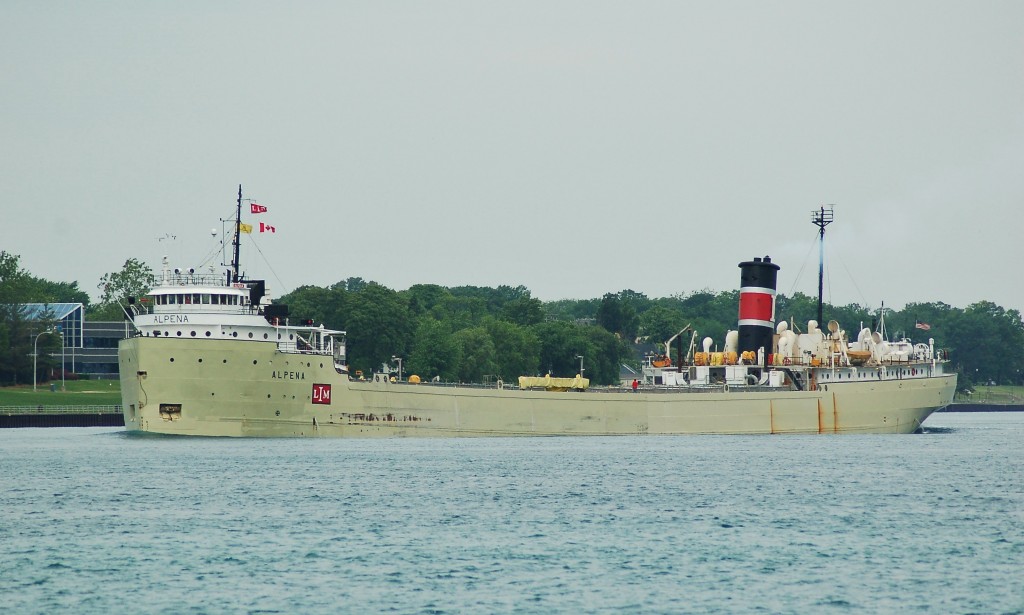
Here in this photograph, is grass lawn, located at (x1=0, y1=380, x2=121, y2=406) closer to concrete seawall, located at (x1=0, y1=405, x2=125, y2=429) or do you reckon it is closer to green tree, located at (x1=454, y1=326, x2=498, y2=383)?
concrete seawall, located at (x1=0, y1=405, x2=125, y2=429)

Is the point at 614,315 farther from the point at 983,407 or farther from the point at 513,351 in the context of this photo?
the point at 983,407

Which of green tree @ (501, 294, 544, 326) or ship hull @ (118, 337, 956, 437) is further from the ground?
green tree @ (501, 294, 544, 326)

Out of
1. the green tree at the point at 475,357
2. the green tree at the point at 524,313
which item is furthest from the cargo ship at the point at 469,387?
the green tree at the point at 524,313

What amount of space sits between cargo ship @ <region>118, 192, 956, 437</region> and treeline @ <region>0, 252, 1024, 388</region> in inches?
155

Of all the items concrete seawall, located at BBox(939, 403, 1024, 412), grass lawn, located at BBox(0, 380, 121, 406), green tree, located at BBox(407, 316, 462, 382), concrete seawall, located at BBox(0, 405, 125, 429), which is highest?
green tree, located at BBox(407, 316, 462, 382)

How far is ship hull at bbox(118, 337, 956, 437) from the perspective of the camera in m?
56.8

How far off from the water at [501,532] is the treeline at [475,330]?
29643mm

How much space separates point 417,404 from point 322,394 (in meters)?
5.27

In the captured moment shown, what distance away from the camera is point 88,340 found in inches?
4540

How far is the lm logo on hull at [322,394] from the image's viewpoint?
59250mm

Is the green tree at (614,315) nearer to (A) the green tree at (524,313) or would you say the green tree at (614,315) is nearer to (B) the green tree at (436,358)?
(A) the green tree at (524,313)

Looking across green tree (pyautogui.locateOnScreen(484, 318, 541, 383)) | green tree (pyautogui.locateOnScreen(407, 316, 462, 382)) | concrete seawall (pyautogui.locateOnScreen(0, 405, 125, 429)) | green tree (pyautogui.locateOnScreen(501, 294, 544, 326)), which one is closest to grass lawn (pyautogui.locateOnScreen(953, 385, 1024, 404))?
green tree (pyautogui.locateOnScreen(501, 294, 544, 326))

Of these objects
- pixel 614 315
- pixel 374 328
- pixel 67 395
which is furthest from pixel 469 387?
pixel 614 315

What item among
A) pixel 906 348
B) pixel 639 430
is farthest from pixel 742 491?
pixel 906 348
